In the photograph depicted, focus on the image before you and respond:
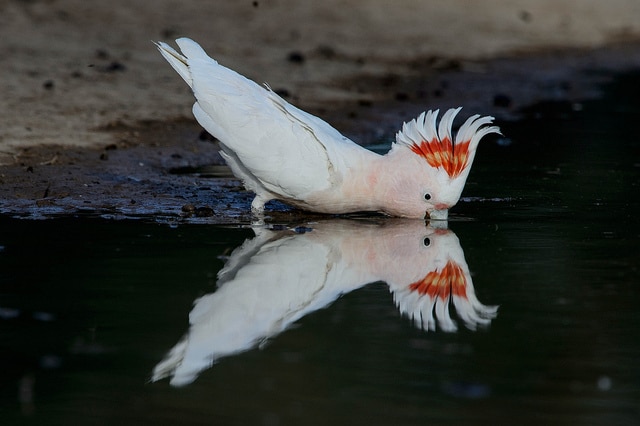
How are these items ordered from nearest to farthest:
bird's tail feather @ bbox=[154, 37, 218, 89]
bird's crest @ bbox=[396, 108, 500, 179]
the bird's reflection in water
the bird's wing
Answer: the bird's reflection in water, the bird's wing, bird's crest @ bbox=[396, 108, 500, 179], bird's tail feather @ bbox=[154, 37, 218, 89]

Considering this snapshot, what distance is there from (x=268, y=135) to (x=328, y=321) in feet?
6.99

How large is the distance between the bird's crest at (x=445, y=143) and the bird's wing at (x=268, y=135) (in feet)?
1.30

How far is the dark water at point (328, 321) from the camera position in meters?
4.30

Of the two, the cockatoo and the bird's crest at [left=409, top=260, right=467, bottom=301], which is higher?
the cockatoo

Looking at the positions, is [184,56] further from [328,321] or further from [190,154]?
[328,321]

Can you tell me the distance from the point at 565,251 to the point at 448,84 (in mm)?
8099

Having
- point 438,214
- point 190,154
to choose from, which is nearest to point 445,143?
point 438,214

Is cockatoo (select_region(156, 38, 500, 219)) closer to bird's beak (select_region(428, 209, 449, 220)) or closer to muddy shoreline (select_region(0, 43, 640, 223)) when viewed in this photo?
bird's beak (select_region(428, 209, 449, 220))

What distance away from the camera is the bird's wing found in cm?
704

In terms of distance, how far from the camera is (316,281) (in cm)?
589

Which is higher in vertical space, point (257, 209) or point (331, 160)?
point (331, 160)

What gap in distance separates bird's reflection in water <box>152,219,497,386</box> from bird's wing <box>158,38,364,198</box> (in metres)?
0.33

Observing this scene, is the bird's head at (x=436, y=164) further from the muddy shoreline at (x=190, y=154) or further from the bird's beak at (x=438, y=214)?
the muddy shoreline at (x=190, y=154)

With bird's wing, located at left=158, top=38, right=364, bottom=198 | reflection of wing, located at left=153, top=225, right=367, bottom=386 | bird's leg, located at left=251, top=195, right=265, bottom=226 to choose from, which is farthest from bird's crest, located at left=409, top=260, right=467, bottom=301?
bird's leg, located at left=251, top=195, right=265, bottom=226
